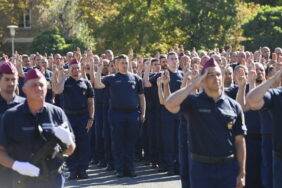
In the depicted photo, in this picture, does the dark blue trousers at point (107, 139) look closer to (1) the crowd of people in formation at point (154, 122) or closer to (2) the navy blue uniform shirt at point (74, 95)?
(1) the crowd of people in formation at point (154, 122)

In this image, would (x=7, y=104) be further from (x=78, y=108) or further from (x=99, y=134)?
(x=99, y=134)

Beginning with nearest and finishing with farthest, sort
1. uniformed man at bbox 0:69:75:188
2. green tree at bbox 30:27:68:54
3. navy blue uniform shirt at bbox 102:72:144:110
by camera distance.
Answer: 1. uniformed man at bbox 0:69:75:188
2. navy blue uniform shirt at bbox 102:72:144:110
3. green tree at bbox 30:27:68:54

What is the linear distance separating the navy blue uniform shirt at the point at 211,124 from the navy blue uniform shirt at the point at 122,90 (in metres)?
5.29

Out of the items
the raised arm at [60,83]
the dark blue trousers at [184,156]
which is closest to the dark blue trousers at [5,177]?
the dark blue trousers at [184,156]

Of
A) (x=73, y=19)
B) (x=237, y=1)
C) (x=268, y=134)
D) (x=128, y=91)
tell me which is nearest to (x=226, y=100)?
(x=268, y=134)

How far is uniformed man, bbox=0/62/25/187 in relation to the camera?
23.7ft

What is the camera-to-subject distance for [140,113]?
1295 cm

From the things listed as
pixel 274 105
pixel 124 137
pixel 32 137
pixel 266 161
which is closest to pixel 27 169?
pixel 32 137

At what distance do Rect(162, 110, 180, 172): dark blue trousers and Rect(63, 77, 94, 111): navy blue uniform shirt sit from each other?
5.48 feet

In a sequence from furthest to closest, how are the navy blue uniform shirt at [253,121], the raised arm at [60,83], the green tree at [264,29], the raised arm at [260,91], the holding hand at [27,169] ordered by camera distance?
the green tree at [264,29] → the raised arm at [60,83] → the navy blue uniform shirt at [253,121] → the raised arm at [260,91] → the holding hand at [27,169]

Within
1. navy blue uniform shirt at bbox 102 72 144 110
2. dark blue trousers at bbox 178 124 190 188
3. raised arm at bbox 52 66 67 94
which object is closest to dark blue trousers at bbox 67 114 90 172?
raised arm at bbox 52 66 67 94

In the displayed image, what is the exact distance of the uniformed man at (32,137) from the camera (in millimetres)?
6309

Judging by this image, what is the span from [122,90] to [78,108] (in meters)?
0.92

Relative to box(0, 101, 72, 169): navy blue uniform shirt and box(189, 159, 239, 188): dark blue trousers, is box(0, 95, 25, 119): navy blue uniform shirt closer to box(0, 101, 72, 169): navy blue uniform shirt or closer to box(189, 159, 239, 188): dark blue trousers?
box(0, 101, 72, 169): navy blue uniform shirt
